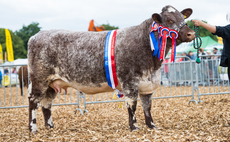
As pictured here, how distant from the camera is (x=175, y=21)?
4.03 metres

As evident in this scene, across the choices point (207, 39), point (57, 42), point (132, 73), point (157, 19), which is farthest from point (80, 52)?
point (207, 39)

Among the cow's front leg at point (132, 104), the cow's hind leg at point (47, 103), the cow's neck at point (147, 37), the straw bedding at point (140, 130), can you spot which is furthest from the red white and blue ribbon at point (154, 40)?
the cow's hind leg at point (47, 103)

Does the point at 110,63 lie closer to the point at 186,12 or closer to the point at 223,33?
the point at 186,12

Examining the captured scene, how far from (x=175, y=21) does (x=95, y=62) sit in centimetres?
148

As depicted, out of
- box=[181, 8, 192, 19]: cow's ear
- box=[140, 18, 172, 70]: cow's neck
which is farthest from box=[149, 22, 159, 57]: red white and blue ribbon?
box=[181, 8, 192, 19]: cow's ear

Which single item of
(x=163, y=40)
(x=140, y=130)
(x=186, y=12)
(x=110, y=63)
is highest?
(x=186, y=12)

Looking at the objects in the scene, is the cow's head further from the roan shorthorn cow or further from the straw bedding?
the straw bedding

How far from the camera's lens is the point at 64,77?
469 cm

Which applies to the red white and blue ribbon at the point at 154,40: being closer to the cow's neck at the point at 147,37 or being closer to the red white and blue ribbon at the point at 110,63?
the cow's neck at the point at 147,37

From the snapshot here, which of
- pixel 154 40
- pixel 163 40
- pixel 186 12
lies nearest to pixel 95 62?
pixel 154 40

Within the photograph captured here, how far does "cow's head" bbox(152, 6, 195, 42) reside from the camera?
12.9ft

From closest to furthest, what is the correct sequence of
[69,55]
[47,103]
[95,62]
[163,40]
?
[163,40], [95,62], [69,55], [47,103]

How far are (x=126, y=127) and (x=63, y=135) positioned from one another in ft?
3.92

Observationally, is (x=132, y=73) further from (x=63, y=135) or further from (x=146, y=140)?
(x=63, y=135)
